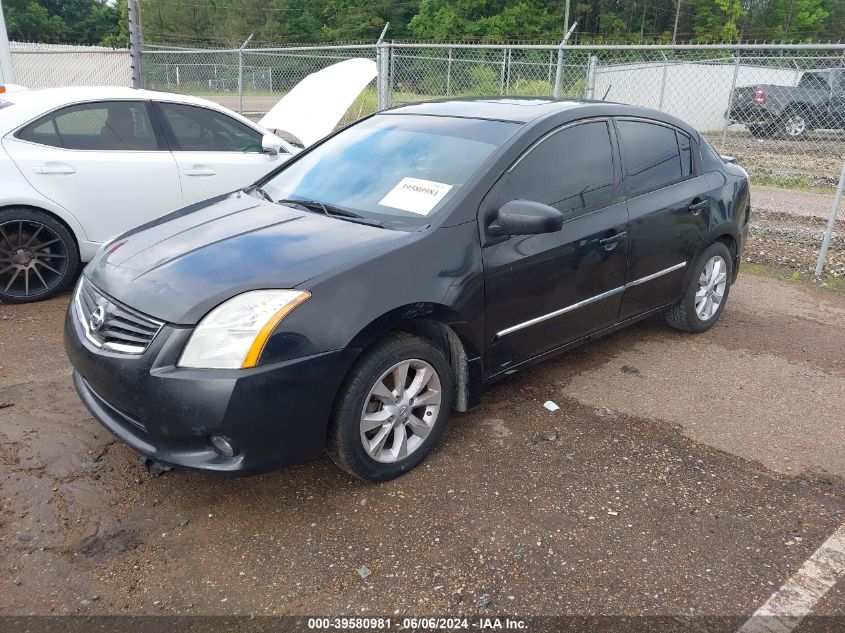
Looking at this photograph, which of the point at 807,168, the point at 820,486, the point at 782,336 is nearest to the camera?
the point at 820,486

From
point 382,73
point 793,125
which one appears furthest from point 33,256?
point 793,125

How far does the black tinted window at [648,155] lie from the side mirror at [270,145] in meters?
3.00

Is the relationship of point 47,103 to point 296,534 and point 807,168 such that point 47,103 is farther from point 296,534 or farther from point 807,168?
point 807,168

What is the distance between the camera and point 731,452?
349cm

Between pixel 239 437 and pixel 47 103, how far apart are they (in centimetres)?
401

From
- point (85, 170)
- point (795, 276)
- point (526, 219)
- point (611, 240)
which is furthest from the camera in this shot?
point (795, 276)

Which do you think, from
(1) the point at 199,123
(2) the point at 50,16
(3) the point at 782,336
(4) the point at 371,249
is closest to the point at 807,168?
(3) the point at 782,336

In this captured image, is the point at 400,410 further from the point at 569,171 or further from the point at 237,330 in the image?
the point at 569,171

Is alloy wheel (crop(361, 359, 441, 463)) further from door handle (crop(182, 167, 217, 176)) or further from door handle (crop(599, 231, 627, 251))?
door handle (crop(182, 167, 217, 176))

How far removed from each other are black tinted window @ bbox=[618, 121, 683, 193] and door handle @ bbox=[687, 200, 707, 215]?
0.67 ft

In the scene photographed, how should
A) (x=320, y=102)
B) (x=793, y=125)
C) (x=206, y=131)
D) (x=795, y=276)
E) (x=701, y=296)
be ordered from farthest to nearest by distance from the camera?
(x=793, y=125), (x=320, y=102), (x=795, y=276), (x=206, y=131), (x=701, y=296)

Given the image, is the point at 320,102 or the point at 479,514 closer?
the point at 479,514

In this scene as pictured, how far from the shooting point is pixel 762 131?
15641 millimetres

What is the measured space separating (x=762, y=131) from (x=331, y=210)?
1511 centimetres
